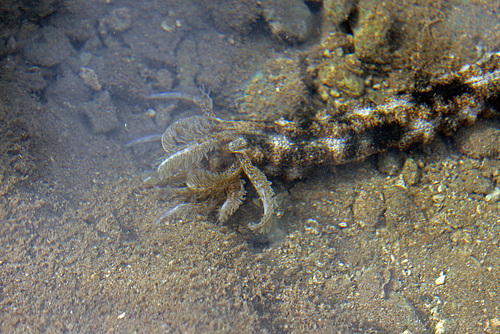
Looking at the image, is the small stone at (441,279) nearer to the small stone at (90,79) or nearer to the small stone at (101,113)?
the small stone at (101,113)

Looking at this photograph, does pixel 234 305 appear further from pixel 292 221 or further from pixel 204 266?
pixel 292 221

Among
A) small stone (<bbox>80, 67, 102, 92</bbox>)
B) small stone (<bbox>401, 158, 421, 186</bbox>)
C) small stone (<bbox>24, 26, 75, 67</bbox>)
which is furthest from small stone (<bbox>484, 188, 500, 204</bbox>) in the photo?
small stone (<bbox>24, 26, 75, 67</bbox>)

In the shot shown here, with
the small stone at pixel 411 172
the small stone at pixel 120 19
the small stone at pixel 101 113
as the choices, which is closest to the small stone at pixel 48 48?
the small stone at pixel 120 19

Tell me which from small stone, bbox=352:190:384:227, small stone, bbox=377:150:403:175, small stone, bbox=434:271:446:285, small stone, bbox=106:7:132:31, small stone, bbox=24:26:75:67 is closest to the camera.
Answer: small stone, bbox=434:271:446:285

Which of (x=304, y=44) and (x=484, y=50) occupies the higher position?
(x=484, y=50)

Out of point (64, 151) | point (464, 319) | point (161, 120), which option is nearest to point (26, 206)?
point (64, 151)

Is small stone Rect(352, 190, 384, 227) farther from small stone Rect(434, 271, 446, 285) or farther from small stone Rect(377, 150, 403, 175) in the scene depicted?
small stone Rect(434, 271, 446, 285)

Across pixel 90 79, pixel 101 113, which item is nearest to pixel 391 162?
pixel 101 113

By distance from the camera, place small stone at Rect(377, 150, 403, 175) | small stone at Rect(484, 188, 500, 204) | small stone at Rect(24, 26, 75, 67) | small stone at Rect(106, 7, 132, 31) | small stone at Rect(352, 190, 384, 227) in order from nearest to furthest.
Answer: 1. small stone at Rect(484, 188, 500, 204)
2. small stone at Rect(352, 190, 384, 227)
3. small stone at Rect(377, 150, 403, 175)
4. small stone at Rect(24, 26, 75, 67)
5. small stone at Rect(106, 7, 132, 31)

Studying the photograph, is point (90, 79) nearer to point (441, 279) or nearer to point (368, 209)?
point (368, 209)
